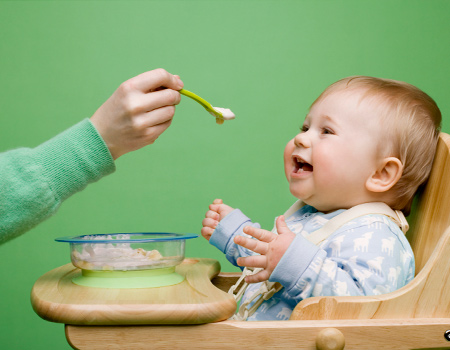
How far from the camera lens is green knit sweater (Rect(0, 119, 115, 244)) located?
0.74 meters

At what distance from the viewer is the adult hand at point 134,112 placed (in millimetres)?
769

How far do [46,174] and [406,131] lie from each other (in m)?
0.56

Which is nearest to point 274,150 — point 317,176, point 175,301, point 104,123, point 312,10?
point 312,10

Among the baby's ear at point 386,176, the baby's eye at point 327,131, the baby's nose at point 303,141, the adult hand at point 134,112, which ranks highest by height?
the adult hand at point 134,112

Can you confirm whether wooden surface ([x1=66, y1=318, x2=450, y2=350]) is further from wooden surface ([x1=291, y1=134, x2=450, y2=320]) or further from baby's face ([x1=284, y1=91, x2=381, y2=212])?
baby's face ([x1=284, y1=91, x2=381, y2=212])

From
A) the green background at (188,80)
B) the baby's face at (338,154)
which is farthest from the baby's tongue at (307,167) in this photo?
the green background at (188,80)

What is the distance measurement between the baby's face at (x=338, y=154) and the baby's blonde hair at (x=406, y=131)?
18mm

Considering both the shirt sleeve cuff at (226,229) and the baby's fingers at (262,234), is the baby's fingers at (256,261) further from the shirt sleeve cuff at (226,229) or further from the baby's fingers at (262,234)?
the shirt sleeve cuff at (226,229)

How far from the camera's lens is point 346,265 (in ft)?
2.45

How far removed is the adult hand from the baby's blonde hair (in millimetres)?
329

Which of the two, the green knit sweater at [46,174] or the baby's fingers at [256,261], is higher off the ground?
the green knit sweater at [46,174]

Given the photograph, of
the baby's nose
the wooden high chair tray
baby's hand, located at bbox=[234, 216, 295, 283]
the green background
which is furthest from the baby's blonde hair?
the green background

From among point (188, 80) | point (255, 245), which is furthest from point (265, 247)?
point (188, 80)

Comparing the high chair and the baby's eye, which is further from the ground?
the baby's eye
